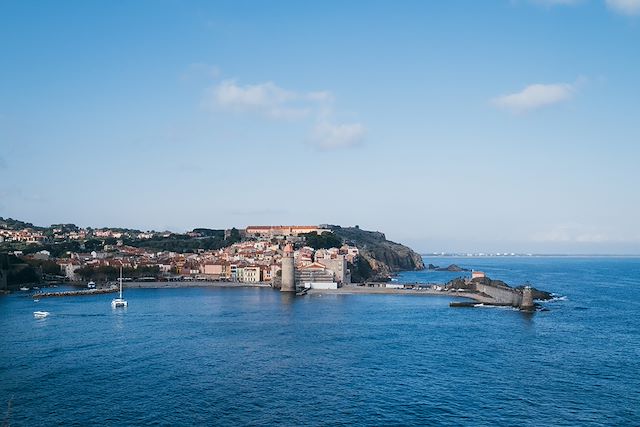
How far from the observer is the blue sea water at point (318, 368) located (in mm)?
15117

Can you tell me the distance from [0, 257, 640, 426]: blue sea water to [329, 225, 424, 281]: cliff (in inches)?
1495

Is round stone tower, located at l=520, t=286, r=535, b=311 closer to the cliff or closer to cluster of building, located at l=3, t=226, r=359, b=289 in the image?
cluster of building, located at l=3, t=226, r=359, b=289

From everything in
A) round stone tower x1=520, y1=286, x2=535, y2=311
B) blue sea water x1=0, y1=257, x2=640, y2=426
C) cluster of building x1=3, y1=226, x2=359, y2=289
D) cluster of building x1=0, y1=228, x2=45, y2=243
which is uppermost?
cluster of building x1=0, y1=228, x2=45, y2=243

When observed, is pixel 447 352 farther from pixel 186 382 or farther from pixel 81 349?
pixel 81 349

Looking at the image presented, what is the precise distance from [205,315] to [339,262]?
26.5 m

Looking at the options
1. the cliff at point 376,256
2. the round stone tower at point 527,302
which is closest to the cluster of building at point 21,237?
the cliff at point 376,256

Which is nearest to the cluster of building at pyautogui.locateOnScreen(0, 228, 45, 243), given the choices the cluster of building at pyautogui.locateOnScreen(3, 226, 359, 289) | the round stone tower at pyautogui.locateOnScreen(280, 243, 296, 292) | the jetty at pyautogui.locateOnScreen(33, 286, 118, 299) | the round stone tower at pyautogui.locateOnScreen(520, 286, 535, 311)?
the cluster of building at pyautogui.locateOnScreen(3, 226, 359, 289)

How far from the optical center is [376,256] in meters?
92.6

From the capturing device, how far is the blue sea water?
15.1 m

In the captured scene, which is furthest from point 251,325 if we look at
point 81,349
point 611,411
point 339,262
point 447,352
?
point 339,262

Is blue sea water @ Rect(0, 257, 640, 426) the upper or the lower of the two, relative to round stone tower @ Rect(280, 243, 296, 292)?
lower

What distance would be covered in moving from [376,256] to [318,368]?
240 feet

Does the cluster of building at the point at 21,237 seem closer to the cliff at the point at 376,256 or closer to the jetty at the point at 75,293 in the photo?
the jetty at the point at 75,293

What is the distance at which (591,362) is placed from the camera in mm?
21047
